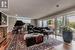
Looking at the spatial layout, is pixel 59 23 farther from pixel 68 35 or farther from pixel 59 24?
pixel 68 35

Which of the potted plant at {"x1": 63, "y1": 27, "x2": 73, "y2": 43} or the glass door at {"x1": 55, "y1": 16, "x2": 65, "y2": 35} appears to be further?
the glass door at {"x1": 55, "y1": 16, "x2": 65, "y2": 35}

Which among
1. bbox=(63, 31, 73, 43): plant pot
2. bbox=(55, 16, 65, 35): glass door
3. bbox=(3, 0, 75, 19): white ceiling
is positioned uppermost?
bbox=(3, 0, 75, 19): white ceiling

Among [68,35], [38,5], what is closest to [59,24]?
[68,35]

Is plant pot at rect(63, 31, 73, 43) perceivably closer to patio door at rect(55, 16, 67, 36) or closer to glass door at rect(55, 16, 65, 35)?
patio door at rect(55, 16, 67, 36)

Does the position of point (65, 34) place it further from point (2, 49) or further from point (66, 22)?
point (2, 49)

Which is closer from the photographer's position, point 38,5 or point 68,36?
point 38,5

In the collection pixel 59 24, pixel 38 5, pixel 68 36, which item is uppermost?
pixel 38 5

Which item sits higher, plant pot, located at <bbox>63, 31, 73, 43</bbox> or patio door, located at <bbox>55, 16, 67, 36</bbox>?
patio door, located at <bbox>55, 16, 67, 36</bbox>

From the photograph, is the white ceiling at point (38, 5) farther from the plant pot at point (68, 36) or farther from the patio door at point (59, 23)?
the plant pot at point (68, 36)

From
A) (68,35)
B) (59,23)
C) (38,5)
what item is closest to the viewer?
(38,5)

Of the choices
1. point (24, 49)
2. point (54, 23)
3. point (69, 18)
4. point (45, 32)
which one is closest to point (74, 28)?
point (69, 18)

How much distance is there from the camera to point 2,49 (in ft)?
14.9

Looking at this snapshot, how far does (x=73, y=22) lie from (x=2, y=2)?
5.35m

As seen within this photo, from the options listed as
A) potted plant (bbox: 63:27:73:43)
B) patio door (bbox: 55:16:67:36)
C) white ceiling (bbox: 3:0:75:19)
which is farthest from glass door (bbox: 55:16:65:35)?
potted plant (bbox: 63:27:73:43)
